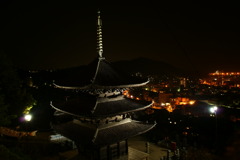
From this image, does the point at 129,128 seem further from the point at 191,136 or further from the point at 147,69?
the point at 147,69

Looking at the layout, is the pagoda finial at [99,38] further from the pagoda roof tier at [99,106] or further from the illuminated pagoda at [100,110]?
the pagoda roof tier at [99,106]

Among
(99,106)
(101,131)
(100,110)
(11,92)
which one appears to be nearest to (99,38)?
(99,106)

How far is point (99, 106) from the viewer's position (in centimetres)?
1020

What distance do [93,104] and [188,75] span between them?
13011cm

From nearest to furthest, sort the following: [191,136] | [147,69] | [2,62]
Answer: [2,62]
[191,136]
[147,69]

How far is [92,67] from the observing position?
1130 cm

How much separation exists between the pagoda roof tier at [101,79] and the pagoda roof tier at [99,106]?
1141mm

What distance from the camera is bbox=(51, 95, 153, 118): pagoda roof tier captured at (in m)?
9.72

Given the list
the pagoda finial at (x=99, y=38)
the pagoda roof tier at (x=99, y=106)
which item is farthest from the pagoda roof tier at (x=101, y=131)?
the pagoda finial at (x=99, y=38)

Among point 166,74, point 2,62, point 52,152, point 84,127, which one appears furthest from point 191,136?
point 166,74

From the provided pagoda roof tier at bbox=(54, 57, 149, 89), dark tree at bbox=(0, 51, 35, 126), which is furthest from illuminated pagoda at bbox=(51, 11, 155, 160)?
dark tree at bbox=(0, 51, 35, 126)

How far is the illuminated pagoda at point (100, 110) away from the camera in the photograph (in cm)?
973

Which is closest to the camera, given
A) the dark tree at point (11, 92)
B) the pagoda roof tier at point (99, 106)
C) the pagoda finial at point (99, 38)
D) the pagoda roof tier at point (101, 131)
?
the pagoda roof tier at point (101, 131)

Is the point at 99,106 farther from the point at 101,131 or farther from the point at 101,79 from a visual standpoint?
the point at 101,79
